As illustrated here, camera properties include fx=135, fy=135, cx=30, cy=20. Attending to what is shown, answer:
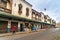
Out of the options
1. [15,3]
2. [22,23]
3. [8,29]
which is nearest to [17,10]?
[15,3]

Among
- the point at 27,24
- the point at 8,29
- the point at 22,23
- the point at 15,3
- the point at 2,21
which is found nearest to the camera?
the point at 2,21

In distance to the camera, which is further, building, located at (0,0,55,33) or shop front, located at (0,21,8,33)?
building, located at (0,0,55,33)

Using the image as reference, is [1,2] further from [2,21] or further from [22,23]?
[22,23]

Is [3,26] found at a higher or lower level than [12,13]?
lower

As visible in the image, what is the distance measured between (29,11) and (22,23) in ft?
23.8

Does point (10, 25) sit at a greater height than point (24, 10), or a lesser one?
lesser

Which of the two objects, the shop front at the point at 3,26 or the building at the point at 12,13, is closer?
the shop front at the point at 3,26

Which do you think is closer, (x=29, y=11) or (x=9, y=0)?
(x=9, y=0)

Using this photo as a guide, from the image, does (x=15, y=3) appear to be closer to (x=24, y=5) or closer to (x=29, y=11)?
(x=24, y=5)

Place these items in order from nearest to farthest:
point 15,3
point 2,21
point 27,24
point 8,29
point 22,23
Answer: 1. point 2,21
2. point 8,29
3. point 15,3
4. point 22,23
5. point 27,24

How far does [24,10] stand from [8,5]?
30.3ft

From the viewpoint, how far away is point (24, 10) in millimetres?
37688

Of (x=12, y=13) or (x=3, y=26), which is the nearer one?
(x=3, y=26)

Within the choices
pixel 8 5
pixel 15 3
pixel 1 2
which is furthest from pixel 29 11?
pixel 1 2
